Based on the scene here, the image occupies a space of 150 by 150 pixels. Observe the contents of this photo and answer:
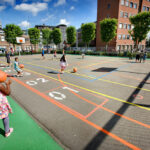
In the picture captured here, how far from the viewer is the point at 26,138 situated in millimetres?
3467

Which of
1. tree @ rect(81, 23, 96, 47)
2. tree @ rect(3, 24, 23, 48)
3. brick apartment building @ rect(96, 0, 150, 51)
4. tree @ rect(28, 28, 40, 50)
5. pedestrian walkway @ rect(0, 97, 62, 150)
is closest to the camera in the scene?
pedestrian walkway @ rect(0, 97, 62, 150)

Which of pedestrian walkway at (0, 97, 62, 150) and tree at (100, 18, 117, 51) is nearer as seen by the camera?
pedestrian walkway at (0, 97, 62, 150)

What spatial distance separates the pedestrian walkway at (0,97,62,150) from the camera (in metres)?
3.17

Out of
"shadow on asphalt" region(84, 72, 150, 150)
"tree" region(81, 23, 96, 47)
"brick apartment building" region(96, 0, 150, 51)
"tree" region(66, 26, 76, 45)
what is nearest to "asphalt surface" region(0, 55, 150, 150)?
"shadow on asphalt" region(84, 72, 150, 150)

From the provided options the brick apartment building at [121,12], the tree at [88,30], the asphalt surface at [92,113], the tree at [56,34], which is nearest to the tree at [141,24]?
the brick apartment building at [121,12]

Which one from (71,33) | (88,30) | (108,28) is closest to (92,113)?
(108,28)

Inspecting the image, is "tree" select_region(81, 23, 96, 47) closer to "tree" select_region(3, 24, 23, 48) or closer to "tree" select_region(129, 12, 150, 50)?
"tree" select_region(129, 12, 150, 50)

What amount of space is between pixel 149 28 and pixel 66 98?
31.1m

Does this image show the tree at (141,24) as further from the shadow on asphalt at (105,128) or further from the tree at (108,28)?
the shadow on asphalt at (105,128)

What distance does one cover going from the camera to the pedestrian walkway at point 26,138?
317 centimetres

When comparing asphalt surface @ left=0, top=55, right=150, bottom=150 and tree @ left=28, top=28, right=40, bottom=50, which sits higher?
tree @ left=28, top=28, right=40, bottom=50

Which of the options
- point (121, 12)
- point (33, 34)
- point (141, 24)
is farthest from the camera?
point (33, 34)

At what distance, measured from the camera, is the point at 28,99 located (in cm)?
607

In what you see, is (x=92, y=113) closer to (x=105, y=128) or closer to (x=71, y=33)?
(x=105, y=128)
